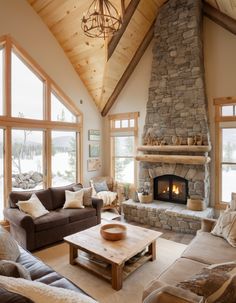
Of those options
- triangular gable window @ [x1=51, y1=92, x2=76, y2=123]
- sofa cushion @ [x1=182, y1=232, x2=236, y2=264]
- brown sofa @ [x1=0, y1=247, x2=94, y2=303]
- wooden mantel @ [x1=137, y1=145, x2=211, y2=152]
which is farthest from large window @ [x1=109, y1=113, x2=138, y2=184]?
brown sofa @ [x1=0, y1=247, x2=94, y2=303]

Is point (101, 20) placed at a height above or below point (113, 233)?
above

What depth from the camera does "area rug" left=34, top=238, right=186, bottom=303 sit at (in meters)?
2.79

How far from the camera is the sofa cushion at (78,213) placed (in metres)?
4.42

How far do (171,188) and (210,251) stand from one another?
2.94 meters

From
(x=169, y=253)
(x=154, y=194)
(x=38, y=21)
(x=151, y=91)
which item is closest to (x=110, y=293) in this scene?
(x=169, y=253)

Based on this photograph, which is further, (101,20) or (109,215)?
(109,215)

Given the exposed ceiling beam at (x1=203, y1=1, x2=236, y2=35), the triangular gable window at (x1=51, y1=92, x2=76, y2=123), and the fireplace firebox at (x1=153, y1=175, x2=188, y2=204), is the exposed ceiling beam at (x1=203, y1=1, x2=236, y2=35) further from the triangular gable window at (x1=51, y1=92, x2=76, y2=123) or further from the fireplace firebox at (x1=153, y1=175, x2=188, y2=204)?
the triangular gable window at (x1=51, y1=92, x2=76, y2=123)

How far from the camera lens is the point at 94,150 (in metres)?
6.87

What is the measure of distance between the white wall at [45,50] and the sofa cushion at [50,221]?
2.33 m

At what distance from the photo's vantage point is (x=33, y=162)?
5.45 m

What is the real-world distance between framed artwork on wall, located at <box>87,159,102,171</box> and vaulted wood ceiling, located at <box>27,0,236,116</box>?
6.19 ft

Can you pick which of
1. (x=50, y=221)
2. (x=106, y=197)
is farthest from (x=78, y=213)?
(x=106, y=197)

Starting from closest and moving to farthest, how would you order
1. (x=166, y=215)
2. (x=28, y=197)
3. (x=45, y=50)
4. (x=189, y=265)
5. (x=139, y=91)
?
(x=189, y=265), (x=28, y=197), (x=166, y=215), (x=45, y=50), (x=139, y=91)

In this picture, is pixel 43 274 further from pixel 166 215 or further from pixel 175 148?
pixel 175 148
